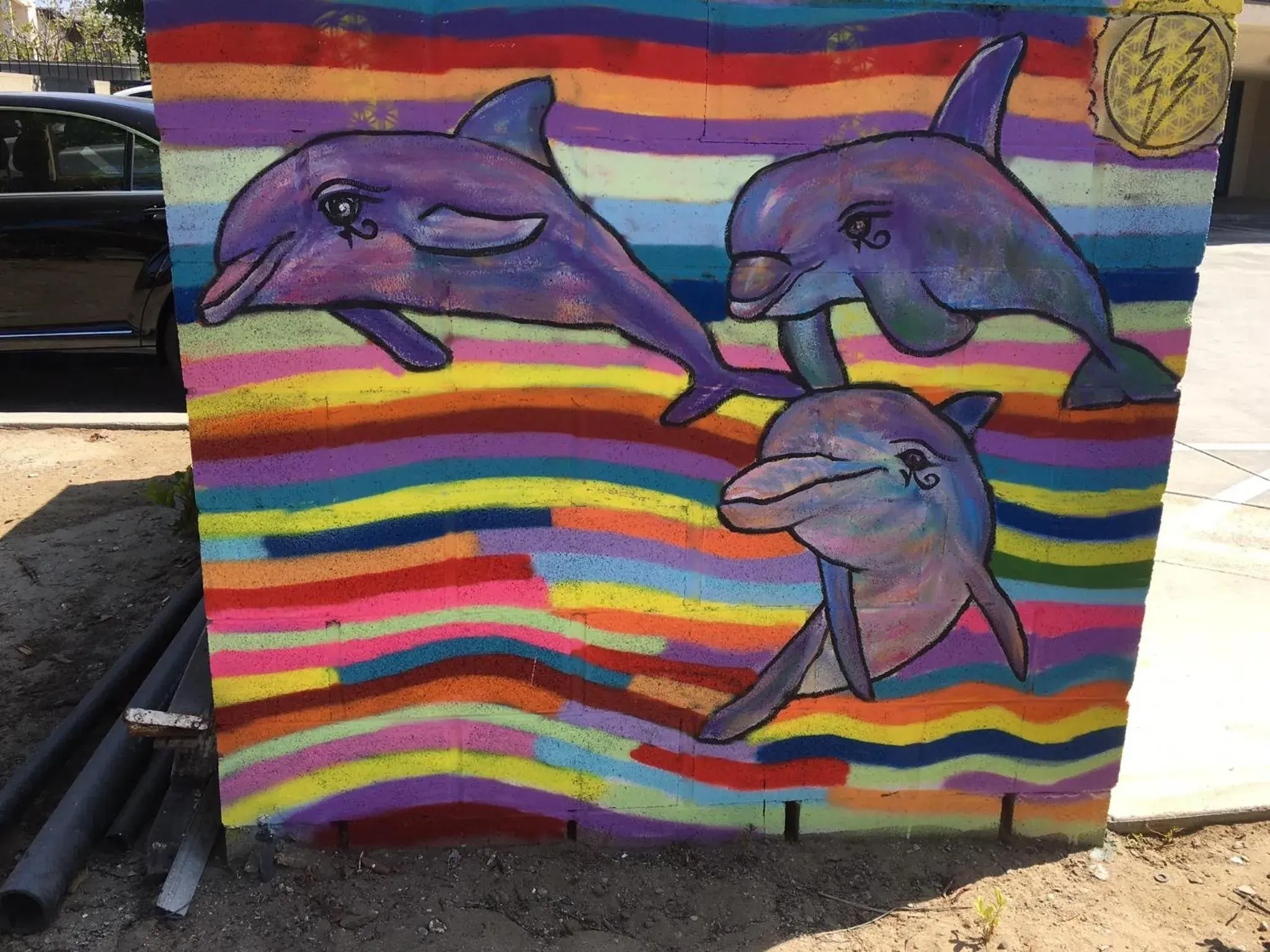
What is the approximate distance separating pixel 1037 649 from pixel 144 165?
5.54 m

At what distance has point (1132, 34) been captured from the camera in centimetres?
287

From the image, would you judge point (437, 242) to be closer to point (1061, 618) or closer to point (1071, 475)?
point (1071, 475)

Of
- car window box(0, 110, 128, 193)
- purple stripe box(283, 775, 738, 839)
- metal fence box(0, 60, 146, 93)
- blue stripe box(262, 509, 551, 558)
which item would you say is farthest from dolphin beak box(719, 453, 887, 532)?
metal fence box(0, 60, 146, 93)

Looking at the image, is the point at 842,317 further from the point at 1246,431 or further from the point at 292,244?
the point at 1246,431

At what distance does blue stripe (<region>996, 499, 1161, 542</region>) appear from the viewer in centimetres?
312

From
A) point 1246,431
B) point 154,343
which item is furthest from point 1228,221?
point 154,343

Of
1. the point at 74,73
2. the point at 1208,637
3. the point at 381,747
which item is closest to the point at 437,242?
the point at 381,747

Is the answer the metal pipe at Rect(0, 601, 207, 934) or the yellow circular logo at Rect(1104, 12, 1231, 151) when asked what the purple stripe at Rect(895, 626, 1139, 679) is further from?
the metal pipe at Rect(0, 601, 207, 934)

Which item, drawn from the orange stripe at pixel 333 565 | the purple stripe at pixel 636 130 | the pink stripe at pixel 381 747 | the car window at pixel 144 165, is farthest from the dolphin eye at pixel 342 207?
the car window at pixel 144 165

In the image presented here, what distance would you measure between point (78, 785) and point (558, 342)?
1873mm

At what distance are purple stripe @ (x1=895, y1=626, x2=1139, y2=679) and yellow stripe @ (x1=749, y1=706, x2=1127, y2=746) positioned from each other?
16cm

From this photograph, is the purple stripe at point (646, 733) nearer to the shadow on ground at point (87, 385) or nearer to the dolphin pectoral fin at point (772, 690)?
the dolphin pectoral fin at point (772, 690)

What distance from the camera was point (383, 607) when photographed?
9.80 ft

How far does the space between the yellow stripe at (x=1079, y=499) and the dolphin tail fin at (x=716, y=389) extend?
68 centimetres
